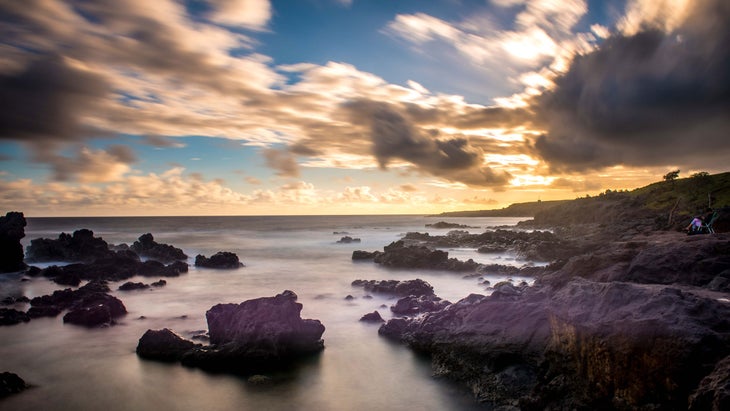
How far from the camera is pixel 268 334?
1697 centimetres

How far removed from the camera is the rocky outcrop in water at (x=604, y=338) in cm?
808

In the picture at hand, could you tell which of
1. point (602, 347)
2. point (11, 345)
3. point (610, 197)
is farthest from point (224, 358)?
point (610, 197)

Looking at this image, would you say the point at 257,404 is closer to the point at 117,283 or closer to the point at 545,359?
the point at 545,359

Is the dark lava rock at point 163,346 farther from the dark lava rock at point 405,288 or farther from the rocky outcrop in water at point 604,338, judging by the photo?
the dark lava rock at point 405,288

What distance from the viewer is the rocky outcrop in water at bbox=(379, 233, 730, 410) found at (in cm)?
808

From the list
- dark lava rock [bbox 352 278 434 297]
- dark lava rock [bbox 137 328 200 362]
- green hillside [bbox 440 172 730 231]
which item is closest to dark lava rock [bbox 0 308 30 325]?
dark lava rock [bbox 137 328 200 362]

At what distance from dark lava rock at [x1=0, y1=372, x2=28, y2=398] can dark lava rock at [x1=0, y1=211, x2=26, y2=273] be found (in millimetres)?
35029

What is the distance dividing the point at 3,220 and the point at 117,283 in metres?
19.0

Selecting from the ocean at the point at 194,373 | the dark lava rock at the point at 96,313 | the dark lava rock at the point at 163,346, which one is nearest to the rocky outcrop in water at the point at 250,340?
the dark lava rock at the point at 163,346

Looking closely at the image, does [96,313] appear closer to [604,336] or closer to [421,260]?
[604,336]

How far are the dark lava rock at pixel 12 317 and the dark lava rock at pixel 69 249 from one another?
29299 millimetres

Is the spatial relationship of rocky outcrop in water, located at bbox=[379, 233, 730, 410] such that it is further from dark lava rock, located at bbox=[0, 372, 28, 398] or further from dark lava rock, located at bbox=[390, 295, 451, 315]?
dark lava rock, located at bbox=[0, 372, 28, 398]

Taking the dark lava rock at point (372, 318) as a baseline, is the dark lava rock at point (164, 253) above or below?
above

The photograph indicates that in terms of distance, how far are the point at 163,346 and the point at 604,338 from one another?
657 inches
